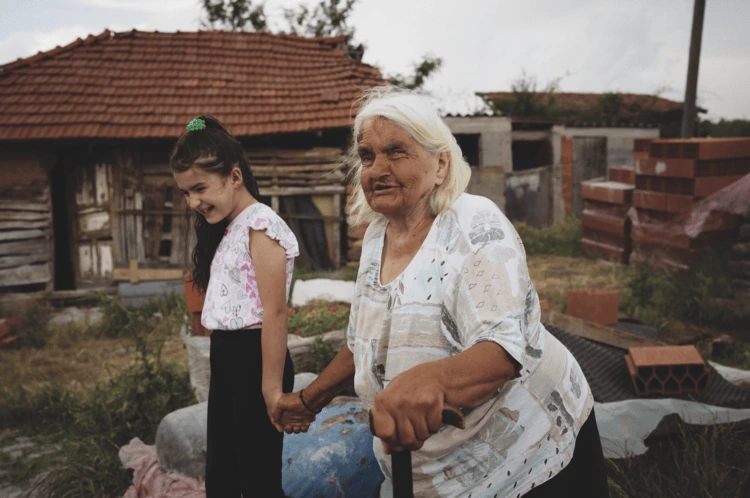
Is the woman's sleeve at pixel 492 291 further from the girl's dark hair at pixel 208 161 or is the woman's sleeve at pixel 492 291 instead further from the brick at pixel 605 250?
the brick at pixel 605 250

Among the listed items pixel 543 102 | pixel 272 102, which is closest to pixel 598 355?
pixel 272 102

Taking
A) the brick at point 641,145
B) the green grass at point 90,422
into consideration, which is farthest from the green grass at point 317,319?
the brick at point 641,145

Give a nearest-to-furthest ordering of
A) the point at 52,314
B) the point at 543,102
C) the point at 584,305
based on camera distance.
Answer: the point at 584,305 → the point at 52,314 → the point at 543,102

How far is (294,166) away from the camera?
10172mm

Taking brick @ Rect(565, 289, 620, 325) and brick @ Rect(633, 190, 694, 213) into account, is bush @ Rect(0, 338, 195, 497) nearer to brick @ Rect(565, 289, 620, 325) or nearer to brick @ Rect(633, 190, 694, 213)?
brick @ Rect(565, 289, 620, 325)

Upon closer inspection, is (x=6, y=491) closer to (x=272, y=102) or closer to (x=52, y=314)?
(x=52, y=314)

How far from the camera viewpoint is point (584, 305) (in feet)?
18.7

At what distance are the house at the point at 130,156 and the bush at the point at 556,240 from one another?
4027mm

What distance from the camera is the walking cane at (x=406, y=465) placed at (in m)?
1.23

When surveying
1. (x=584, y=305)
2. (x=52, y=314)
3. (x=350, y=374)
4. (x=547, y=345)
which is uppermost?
(x=547, y=345)

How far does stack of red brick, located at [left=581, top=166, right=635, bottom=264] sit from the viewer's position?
32.0 ft

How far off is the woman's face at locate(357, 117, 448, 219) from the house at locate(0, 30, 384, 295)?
774 cm

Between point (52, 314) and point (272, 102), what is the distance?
488cm

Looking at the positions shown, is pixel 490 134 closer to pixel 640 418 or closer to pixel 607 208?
pixel 607 208
